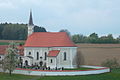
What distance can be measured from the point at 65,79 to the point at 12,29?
249 feet

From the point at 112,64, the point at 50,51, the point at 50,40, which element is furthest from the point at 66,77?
the point at 112,64

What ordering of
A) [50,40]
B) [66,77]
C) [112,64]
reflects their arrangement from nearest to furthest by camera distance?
[66,77] < [112,64] < [50,40]

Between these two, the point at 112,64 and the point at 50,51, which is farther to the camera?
the point at 50,51

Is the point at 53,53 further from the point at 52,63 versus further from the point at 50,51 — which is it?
the point at 52,63

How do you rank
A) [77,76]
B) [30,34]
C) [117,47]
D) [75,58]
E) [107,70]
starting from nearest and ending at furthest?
[77,76] → [107,70] → [75,58] → [30,34] → [117,47]

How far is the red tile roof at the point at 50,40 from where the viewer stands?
63094 millimetres

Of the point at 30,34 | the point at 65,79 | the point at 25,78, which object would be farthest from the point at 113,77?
the point at 30,34

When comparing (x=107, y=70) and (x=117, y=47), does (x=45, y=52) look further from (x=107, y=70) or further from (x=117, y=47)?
(x=117, y=47)

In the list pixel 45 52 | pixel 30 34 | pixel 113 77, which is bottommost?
pixel 113 77

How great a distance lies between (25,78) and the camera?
159ft

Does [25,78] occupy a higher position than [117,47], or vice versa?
[117,47]

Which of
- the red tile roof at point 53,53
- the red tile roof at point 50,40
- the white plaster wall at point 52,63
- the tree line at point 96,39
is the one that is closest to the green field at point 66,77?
the white plaster wall at point 52,63

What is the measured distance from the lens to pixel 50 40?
6494 centimetres

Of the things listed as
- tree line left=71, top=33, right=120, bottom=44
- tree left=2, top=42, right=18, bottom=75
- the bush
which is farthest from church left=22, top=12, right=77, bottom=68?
tree line left=71, top=33, right=120, bottom=44
